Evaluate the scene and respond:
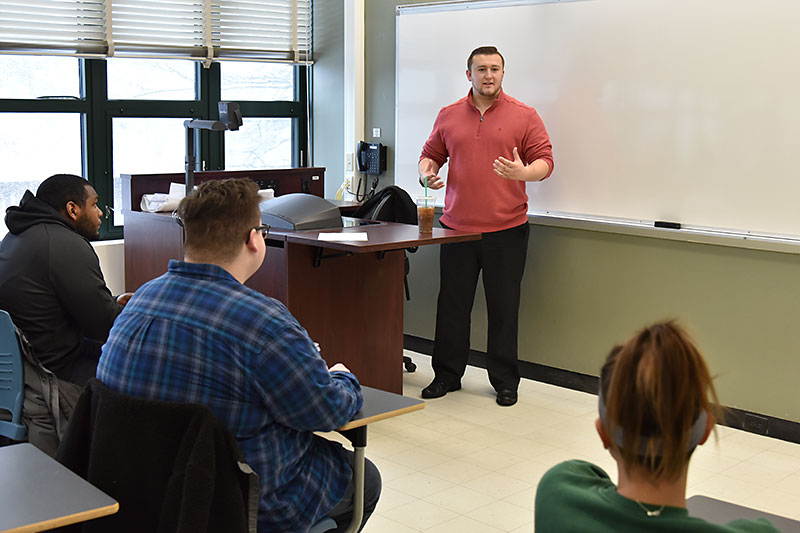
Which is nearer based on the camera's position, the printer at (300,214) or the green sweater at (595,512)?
the green sweater at (595,512)

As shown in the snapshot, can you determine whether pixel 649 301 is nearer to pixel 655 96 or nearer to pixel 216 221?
pixel 655 96

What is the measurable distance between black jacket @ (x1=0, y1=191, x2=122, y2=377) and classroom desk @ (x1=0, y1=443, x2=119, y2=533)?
46.3 inches

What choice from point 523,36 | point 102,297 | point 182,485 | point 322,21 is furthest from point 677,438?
point 322,21

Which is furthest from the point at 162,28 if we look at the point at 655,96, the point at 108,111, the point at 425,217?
the point at 655,96

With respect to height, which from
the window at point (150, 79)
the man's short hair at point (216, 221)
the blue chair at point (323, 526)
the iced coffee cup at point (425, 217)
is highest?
the window at point (150, 79)

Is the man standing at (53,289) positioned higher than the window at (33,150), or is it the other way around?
the window at (33,150)

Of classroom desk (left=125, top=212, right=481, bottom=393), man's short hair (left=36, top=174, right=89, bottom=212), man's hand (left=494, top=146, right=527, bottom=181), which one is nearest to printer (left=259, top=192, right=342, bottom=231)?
classroom desk (left=125, top=212, right=481, bottom=393)

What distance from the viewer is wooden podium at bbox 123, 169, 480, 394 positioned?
413 cm

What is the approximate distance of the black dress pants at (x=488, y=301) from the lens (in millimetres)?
4750

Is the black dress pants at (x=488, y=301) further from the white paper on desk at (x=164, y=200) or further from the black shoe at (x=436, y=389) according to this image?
the white paper on desk at (x=164, y=200)

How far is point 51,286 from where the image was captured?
3.02 metres

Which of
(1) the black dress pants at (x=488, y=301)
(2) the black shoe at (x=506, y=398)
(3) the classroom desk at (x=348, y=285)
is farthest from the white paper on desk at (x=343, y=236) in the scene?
(2) the black shoe at (x=506, y=398)

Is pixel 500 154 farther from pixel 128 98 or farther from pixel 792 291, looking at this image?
pixel 128 98

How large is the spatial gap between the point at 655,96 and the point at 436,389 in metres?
1.83
